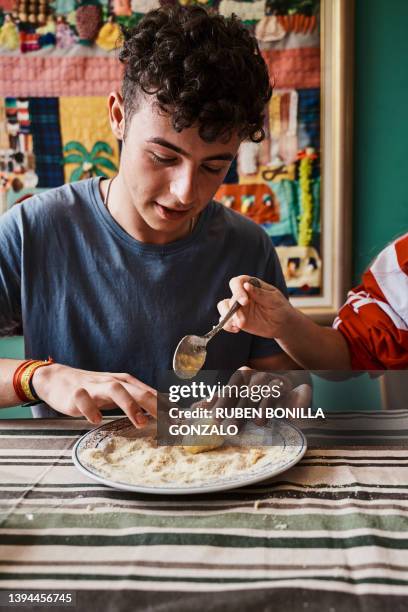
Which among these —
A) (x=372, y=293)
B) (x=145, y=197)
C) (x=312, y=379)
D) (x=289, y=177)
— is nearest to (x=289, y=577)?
(x=312, y=379)

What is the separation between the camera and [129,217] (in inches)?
50.5

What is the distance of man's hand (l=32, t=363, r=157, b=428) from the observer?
2.83 ft

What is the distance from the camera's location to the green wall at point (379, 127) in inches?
74.9

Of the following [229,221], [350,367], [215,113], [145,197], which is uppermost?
[215,113]

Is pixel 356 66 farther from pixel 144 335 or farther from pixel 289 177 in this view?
pixel 144 335

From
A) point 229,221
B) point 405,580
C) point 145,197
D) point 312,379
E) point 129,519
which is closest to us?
point 405,580

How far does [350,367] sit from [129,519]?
764 millimetres

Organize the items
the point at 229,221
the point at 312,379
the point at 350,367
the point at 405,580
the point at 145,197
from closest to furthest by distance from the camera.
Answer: the point at 405,580, the point at 312,379, the point at 145,197, the point at 350,367, the point at 229,221

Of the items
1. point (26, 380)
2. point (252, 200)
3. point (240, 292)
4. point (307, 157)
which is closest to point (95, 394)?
point (26, 380)

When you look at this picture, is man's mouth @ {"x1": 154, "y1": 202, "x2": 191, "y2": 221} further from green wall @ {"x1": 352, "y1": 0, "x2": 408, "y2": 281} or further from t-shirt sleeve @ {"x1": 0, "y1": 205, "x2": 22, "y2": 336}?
green wall @ {"x1": 352, "y1": 0, "x2": 408, "y2": 281}

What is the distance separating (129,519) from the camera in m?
0.67

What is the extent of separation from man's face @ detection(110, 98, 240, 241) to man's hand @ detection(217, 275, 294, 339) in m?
0.19

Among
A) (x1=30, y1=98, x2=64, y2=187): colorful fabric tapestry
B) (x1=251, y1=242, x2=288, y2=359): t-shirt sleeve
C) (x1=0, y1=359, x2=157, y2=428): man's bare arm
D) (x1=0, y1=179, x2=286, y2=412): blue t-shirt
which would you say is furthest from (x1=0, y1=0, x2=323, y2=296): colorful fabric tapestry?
(x1=0, y1=359, x2=157, y2=428): man's bare arm

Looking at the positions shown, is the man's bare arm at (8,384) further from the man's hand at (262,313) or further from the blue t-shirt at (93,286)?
the man's hand at (262,313)
